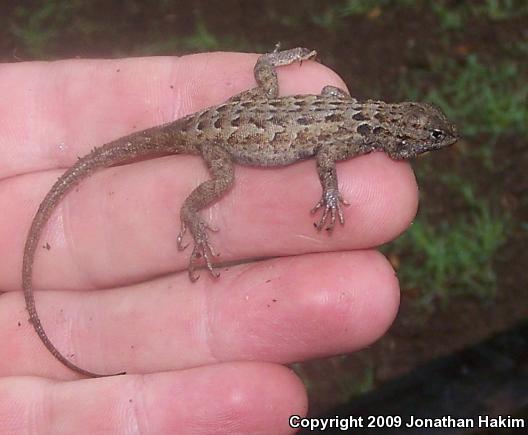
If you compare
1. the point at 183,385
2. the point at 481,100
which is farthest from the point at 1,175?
the point at 481,100

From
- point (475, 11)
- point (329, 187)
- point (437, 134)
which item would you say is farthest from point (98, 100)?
point (475, 11)

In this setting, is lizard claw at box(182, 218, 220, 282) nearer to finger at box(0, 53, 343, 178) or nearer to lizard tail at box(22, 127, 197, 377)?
lizard tail at box(22, 127, 197, 377)

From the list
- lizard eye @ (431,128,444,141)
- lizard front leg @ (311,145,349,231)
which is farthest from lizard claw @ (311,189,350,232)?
lizard eye @ (431,128,444,141)

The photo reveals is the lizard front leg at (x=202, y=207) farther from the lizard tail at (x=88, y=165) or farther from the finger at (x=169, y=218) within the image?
the lizard tail at (x=88, y=165)

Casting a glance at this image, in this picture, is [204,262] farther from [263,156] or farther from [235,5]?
[235,5]

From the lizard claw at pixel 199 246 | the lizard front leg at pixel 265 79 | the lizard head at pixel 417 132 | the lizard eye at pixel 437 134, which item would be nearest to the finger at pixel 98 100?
the lizard front leg at pixel 265 79

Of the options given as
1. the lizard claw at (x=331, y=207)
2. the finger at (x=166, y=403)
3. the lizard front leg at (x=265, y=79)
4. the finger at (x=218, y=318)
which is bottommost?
the finger at (x=166, y=403)
